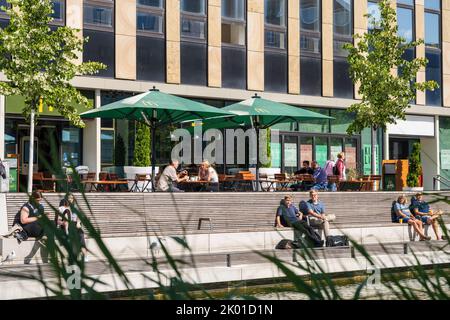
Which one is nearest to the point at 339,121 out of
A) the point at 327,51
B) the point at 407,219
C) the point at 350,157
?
→ the point at 350,157

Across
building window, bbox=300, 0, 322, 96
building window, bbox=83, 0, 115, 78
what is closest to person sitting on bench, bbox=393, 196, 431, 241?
building window, bbox=83, 0, 115, 78

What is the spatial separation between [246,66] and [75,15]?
6.90 metres

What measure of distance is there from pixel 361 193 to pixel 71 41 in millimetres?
8153

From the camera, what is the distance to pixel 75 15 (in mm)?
26453

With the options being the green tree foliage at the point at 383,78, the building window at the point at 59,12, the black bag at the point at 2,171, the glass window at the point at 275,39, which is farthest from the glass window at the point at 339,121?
the black bag at the point at 2,171

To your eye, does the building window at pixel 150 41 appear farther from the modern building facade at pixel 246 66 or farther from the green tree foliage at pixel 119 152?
the green tree foliage at pixel 119 152

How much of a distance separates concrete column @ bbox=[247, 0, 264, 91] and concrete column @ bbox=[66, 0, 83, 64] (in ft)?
22.0

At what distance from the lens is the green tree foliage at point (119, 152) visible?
27422 mm

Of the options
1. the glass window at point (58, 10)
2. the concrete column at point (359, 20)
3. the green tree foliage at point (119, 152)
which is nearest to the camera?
the glass window at point (58, 10)

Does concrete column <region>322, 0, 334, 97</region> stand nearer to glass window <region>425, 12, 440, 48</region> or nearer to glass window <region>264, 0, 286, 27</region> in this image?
glass window <region>264, 0, 286, 27</region>

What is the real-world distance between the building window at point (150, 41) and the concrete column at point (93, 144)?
6.17 feet

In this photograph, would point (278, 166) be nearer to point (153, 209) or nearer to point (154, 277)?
point (153, 209)

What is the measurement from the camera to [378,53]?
27969mm
